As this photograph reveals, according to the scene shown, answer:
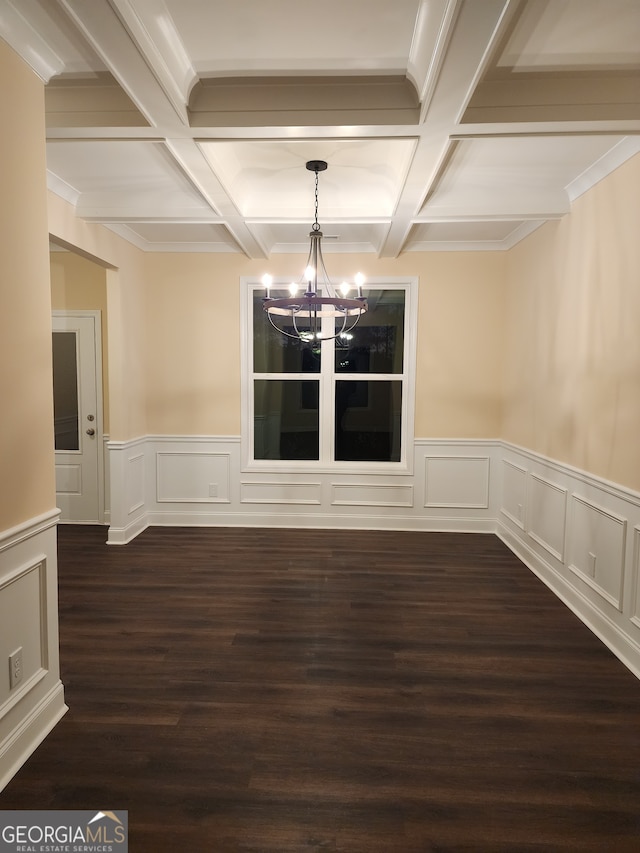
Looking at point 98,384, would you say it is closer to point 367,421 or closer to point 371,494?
point 367,421

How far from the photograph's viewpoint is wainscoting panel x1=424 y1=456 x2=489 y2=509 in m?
5.16

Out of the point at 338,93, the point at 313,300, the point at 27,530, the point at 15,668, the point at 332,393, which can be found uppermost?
the point at 338,93

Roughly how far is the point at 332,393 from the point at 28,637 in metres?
3.66

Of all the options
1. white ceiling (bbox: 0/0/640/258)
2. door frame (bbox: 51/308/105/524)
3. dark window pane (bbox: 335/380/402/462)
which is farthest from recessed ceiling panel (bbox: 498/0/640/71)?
door frame (bbox: 51/308/105/524)

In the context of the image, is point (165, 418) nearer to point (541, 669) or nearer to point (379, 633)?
point (379, 633)

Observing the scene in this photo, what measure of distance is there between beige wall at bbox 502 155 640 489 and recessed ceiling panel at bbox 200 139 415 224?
1.27 metres

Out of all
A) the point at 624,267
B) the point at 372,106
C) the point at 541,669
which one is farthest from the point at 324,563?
the point at 372,106

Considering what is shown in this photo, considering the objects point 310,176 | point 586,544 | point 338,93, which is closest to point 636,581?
point 586,544

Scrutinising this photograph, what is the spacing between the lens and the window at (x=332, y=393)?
5227mm

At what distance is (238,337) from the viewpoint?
5.19m

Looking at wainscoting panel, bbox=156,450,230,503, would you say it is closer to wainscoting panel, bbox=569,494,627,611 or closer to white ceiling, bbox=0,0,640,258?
white ceiling, bbox=0,0,640,258

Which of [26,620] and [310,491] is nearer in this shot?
[26,620]

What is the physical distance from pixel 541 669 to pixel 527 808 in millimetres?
995

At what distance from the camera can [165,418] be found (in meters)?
5.29
